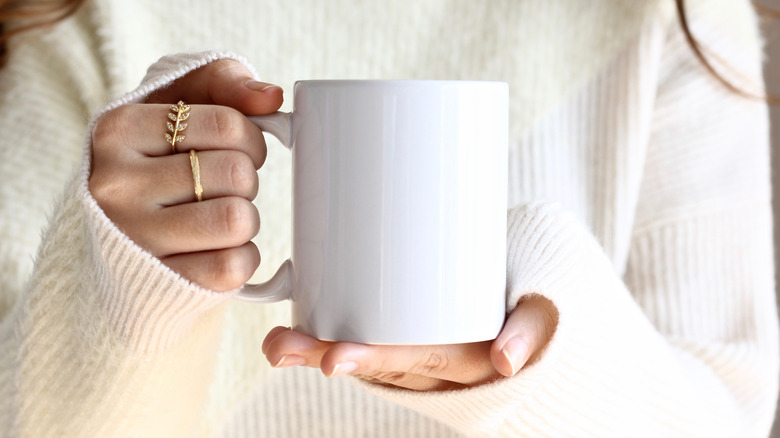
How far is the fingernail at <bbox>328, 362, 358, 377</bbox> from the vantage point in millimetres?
435

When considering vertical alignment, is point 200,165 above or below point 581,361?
above

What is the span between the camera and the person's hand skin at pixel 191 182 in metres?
0.44

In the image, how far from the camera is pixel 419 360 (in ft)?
1.56

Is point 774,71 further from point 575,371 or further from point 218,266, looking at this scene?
point 218,266

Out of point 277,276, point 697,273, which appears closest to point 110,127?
point 277,276

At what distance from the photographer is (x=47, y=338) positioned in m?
0.62

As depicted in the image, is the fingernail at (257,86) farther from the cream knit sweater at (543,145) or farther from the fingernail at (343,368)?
the cream knit sweater at (543,145)

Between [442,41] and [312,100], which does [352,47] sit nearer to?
[442,41]

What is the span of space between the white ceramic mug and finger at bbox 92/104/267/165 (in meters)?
0.03

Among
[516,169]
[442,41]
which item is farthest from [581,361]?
[442,41]

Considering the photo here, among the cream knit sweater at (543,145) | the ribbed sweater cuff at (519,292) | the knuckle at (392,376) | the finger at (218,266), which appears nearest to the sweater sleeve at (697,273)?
the cream knit sweater at (543,145)

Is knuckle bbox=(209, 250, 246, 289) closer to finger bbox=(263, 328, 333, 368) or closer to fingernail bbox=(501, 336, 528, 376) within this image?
finger bbox=(263, 328, 333, 368)

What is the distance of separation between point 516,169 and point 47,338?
587 mm

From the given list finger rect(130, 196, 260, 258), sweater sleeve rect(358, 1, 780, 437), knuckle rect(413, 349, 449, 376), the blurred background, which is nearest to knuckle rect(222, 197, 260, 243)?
finger rect(130, 196, 260, 258)
